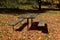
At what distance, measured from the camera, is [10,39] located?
6914 mm

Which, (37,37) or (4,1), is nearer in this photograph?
(37,37)

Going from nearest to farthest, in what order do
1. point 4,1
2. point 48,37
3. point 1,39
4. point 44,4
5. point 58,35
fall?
1. point 1,39
2. point 48,37
3. point 58,35
4. point 4,1
5. point 44,4

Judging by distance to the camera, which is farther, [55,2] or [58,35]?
[55,2]

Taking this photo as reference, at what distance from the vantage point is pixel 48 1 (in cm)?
2411

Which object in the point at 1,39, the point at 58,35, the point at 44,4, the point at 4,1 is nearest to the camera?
the point at 1,39

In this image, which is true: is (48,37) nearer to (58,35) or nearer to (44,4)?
(58,35)

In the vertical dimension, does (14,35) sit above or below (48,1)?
above

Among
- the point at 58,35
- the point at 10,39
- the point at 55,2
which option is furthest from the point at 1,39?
the point at 55,2

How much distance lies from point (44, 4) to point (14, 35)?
53.7 feet

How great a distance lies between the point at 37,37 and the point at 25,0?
17933 mm

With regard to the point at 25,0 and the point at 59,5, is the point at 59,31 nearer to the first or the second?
the point at 59,5

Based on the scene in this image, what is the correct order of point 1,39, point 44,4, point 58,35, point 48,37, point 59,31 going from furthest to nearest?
point 44,4
point 59,31
point 58,35
point 48,37
point 1,39

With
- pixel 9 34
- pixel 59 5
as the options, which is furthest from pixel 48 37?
pixel 59 5

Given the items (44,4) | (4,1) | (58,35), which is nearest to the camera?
(58,35)
